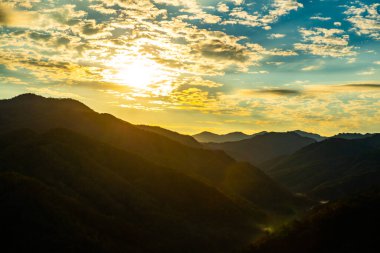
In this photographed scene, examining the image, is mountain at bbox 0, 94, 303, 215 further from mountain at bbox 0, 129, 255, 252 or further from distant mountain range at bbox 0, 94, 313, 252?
mountain at bbox 0, 129, 255, 252

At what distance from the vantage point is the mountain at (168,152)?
127 metres

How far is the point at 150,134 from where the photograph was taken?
154 m

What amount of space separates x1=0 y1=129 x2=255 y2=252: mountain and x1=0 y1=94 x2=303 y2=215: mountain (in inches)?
1105

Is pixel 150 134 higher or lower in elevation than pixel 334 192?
higher

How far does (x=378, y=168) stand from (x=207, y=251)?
149 m

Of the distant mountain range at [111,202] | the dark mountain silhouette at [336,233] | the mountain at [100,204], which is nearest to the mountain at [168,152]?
the distant mountain range at [111,202]

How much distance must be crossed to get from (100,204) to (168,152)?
74.2m

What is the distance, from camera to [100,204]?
229 feet

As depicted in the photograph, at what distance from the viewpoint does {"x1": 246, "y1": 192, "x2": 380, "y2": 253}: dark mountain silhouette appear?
40.1 metres

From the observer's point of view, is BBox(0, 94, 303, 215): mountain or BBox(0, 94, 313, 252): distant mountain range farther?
BBox(0, 94, 303, 215): mountain

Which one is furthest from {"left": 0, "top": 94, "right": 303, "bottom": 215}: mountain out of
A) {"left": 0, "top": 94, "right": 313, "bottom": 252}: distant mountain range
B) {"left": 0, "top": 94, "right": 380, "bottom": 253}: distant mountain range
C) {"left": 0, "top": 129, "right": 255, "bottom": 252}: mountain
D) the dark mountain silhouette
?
the dark mountain silhouette

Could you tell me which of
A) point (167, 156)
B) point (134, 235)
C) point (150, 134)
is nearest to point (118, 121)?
point (150, 134)

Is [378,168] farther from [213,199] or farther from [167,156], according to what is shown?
[213,199]

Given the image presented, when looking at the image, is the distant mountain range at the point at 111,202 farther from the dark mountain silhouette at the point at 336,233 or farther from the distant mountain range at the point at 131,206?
the dark mountain silhouette at the point at 336,233
